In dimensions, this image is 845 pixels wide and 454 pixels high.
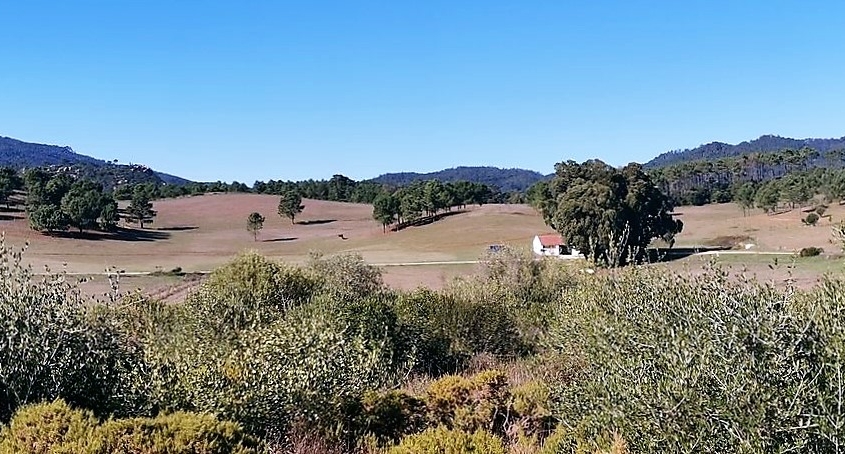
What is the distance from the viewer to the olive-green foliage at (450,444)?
24.9 feet

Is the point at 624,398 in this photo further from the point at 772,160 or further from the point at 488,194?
the point at 772,160

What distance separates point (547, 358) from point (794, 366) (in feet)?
33.3

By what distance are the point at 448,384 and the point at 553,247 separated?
57.8m

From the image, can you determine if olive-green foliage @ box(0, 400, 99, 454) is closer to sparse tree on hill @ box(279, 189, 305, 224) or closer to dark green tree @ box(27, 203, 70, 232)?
dark green tree @ box(27, 203, 70, 232)

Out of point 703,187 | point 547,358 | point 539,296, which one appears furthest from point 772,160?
point 547,358

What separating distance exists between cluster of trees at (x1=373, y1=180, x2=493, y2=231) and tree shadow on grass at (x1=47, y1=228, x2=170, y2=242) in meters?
30.4

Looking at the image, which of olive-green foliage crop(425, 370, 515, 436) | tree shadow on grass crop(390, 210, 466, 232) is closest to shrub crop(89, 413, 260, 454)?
olive-green foliage crop(425, 370, 515, 436)

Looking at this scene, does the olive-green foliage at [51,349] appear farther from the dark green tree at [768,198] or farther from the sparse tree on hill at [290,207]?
the sparse tree on hill at [290,207]

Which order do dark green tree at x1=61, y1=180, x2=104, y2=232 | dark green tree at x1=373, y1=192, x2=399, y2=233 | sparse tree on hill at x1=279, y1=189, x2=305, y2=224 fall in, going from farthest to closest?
1. sparse tree on hill at x1=279, y1=189, x2=305, y2=224
2. dark green tree at x1=373, y1=192, x2=399, y2=233
3. dark green tree at x1=61, y1=180, x2=104, y2=232

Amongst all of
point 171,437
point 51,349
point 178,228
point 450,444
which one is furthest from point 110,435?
point 178,228

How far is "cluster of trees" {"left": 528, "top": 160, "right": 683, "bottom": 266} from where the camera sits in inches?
2411

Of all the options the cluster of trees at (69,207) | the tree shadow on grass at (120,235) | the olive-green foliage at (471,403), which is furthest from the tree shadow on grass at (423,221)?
the olive-green foliage at (471,403)

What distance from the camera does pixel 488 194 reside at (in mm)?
141625

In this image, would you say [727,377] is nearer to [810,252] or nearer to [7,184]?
[810,252]
